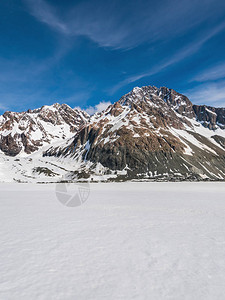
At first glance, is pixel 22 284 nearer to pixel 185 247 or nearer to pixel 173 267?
pixel 173 267

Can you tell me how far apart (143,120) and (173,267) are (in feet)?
610

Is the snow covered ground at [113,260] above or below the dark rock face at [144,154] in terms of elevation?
below

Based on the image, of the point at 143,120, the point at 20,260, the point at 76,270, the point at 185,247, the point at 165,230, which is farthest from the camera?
the point at 143,120

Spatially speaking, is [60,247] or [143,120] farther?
[143,120]

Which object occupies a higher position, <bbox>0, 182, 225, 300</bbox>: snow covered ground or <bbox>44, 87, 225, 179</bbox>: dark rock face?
<bbox>44, 87, 225, 179</bbox>: dark rock face

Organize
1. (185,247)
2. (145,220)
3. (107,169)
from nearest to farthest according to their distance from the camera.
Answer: (185,247) → (145,220) → (107,169)

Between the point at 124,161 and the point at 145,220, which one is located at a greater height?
the point at 124,161

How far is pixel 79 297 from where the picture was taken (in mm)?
5883

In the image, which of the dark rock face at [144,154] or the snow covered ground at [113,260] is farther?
the dark rock face at [144,154]

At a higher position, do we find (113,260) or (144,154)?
(144,154)

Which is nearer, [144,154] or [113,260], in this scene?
[113,260]

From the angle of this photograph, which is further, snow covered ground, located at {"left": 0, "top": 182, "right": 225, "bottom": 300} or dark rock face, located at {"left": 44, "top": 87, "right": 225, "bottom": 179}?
dark rock face, located at {"left": 44, "top": 87, "right": 225, "bottom": 179}

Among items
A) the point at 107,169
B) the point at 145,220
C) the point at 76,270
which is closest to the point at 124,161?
the point at 107,169

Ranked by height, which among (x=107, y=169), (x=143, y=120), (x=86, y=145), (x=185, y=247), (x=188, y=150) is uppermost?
(x=143, y=120)
